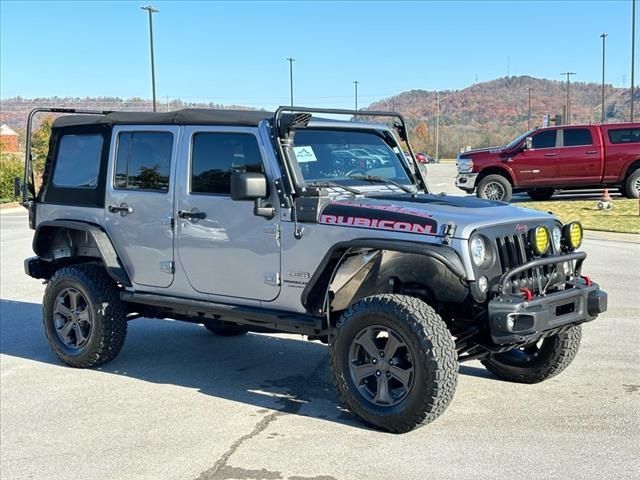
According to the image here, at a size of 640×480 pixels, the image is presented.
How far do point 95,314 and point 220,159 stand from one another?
5.83 feet

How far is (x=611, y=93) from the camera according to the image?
561 ft

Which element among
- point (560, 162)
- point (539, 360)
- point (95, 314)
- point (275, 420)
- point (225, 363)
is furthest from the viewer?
point (560, 162)

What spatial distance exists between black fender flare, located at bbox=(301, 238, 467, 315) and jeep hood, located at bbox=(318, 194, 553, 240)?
0.10m

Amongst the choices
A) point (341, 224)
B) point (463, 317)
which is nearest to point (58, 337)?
point (341, 224)

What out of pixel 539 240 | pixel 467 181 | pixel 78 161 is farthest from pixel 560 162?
pixel 539 240

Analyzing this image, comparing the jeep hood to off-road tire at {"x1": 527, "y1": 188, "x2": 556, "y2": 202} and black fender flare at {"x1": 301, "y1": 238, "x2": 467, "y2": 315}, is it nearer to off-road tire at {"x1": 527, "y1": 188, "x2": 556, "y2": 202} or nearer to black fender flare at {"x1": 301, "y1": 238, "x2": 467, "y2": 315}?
black fender flare at {"x1": 301, "y1": 238, "x2": 467, "y2": 315}

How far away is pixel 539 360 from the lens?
5.58m

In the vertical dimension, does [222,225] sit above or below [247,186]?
below

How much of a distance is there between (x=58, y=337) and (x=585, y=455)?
4465mm

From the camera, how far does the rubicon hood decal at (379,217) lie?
4.58m

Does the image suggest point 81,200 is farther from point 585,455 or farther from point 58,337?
point 585,455

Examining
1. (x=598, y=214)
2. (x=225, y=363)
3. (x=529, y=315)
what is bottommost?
(x=225, y=363)

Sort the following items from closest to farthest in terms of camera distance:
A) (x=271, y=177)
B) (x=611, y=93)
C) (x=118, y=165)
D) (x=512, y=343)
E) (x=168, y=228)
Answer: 1. (x=512, y=343)
2. (x=271, y=177)
3. (x=168, y=228)
4. (x=118, y=165)
5. (x=611, y=93)

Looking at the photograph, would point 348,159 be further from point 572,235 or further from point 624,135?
point 624,135
